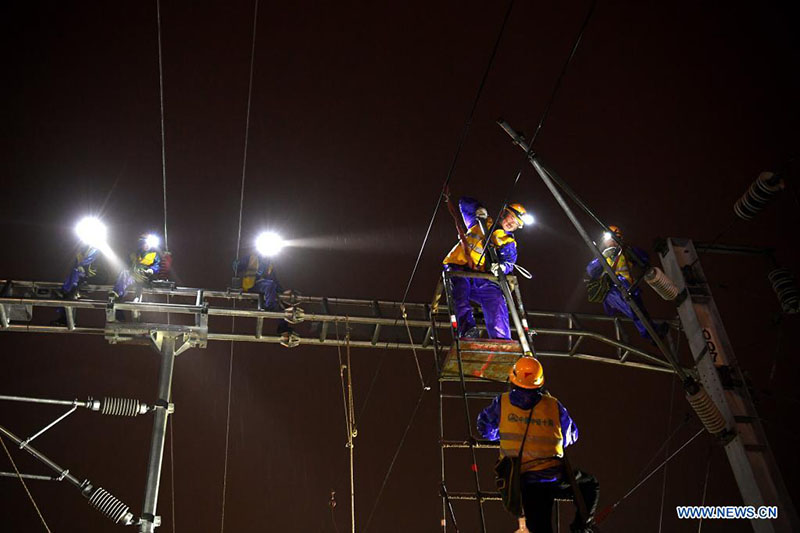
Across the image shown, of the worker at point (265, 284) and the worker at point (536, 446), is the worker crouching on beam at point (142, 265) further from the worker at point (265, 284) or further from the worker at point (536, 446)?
the worker at point (536, 446)

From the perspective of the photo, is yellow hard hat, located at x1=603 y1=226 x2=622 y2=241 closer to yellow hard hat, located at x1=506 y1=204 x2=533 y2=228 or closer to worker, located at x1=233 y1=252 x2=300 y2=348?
yellow hard hat, located at x1=506 y1=204 x2=533 y2=228

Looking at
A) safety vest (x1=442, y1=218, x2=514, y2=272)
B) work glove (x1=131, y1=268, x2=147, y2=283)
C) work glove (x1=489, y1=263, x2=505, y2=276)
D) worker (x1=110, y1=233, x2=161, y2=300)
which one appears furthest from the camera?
work glove (x1=131, y1=268, x2=147, y2=283)

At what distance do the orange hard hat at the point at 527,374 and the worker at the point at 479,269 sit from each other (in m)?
2.91

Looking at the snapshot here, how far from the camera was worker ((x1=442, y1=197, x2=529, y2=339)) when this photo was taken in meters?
10.1

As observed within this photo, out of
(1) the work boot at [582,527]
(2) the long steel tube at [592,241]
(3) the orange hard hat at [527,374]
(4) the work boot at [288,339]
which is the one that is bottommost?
(1) the work boot at [582,527]

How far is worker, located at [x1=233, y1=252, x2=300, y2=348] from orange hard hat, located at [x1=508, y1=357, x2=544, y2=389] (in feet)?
18.5

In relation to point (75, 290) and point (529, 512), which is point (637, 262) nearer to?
point (529, 512)

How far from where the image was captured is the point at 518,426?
22.0 feet

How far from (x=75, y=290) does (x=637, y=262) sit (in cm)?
873

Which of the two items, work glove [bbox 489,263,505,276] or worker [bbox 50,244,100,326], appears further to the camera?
worker [bbox 50,244,100,326]

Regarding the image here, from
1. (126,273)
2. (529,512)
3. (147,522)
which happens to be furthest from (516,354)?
(126,273)

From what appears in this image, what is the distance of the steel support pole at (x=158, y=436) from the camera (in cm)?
881

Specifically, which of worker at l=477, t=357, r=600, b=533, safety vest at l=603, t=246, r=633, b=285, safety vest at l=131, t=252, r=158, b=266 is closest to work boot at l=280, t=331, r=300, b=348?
safety vest at l=131, t=252, r=158, b=266

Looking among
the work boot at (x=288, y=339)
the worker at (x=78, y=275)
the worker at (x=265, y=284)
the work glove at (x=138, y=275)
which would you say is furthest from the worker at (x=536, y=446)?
the worker at (x=78, y=275)
